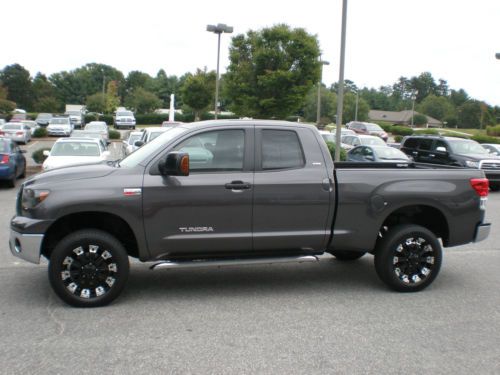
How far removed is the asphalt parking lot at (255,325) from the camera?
4.19 meters

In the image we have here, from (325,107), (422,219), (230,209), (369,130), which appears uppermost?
(325,107)

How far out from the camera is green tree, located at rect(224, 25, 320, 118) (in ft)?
90.7

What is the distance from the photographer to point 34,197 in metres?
5.29

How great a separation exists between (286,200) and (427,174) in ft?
5.76

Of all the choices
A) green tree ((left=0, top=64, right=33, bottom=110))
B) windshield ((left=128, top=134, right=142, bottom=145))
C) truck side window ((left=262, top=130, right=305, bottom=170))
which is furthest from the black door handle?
green tree ((left=0, top=64, right=33, bottom=110))

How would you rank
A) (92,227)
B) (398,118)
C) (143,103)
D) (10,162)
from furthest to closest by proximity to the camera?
1. (398,118)
2. (143,103)
3. (10,162)
4. (92,227)

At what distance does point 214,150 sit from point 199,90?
4497cm

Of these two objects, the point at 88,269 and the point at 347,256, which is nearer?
the point at 88,269

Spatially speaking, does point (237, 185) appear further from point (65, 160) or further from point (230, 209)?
Answer: point (65, 160)

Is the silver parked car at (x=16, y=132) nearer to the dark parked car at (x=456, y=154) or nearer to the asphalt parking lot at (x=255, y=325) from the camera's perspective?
the dark parked car at (x=456, y=154)

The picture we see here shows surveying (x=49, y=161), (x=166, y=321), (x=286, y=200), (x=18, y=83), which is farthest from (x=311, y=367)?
(x=18, y=83)

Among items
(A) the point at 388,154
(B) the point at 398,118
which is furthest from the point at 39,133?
(B) the point at 398,118

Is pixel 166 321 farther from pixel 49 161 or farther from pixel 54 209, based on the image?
pixel 49 161

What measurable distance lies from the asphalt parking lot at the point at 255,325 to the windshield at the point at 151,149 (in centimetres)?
143
